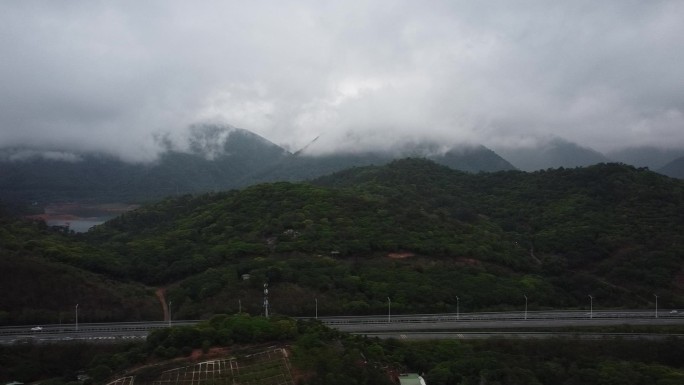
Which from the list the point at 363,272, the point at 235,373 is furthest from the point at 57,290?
the point at 363,272

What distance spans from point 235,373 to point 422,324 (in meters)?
24.4

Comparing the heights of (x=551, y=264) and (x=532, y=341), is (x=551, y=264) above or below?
above

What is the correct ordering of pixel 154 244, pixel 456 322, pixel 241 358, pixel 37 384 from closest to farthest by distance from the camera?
pixel 241 358 < pixel 37 384 < pixel 456 322 < pixel 154 244

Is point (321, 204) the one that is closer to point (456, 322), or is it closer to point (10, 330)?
point (456, 322)

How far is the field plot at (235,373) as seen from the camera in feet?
105

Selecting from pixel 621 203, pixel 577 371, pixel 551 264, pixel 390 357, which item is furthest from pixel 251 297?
pixel 621 203

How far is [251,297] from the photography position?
55.8m

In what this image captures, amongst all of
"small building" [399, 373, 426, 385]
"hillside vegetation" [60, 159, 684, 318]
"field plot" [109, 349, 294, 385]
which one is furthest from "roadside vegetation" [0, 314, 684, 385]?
"hillside vegetation" [60, 159, 684, 318]

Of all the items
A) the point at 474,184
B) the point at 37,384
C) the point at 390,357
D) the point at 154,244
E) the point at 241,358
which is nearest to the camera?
the point at 241,358

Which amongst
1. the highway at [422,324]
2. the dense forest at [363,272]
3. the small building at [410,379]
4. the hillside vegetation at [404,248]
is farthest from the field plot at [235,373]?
the hillside vegetation at [404,248]

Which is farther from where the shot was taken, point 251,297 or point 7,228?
point 7,228

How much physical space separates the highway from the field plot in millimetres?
15888

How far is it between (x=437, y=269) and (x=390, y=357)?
1053 inches

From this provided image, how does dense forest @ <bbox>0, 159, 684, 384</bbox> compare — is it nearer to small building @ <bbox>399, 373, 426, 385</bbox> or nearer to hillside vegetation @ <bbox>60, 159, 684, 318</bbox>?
hillside vegetation @ <bbox>60, 159, 684, 318</bbox>
